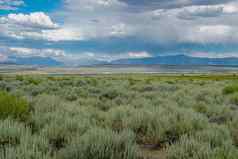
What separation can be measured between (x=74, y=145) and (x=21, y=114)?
3.24 m

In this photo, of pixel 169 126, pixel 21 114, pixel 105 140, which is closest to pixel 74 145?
pixel 105 140

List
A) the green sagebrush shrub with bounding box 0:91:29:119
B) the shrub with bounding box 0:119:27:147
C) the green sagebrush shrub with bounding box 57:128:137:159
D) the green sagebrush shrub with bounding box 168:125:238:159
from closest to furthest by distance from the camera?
the green sagebrush shrub with bounding box 168:125:238:159 < the green sagebrush shrub with bounding box 57:128:137:159 < the shrub with bounding box 0:119:27:147 < the green sagebrush shrub with bounding box 0:91:29:119

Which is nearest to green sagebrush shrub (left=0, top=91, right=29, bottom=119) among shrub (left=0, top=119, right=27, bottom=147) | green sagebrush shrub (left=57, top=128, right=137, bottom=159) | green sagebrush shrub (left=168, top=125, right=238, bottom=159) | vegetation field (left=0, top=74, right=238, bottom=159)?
vegetation field (left=0, top=74, right=238, bottom=159)

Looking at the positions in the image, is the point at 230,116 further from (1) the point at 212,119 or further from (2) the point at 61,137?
(2) the point at 61,137

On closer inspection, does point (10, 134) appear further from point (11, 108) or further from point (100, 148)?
point (11, 108)

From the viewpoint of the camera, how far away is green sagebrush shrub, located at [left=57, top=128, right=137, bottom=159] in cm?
427

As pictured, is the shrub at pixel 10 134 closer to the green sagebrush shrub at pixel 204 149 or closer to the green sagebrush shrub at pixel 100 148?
the green sagebrush shrub at pixel 100 148

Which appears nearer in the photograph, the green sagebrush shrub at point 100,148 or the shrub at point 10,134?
the green sagebrush shrub at point 100,148

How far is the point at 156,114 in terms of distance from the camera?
24.8 ft

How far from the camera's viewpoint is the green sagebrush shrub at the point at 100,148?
4266 millimetres

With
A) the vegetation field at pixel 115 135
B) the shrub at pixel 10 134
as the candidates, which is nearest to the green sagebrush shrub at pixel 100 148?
the vegetation field at pixel 115 135

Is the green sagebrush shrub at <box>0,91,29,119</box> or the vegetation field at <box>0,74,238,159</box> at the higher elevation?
the green sagebrush shrub at <box>0,91,29,119</box>

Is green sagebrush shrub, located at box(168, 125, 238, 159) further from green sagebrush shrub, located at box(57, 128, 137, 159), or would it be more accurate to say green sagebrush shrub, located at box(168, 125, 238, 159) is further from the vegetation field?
green sagebrush shrub, located at box(57, 128, 137, 159)

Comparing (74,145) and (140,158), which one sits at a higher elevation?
(74,145)
